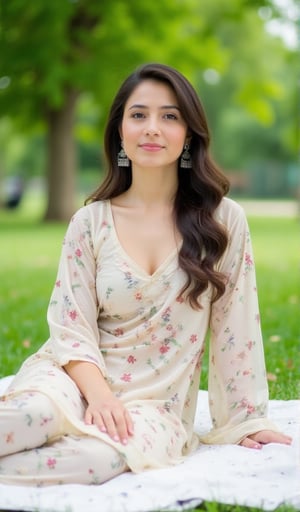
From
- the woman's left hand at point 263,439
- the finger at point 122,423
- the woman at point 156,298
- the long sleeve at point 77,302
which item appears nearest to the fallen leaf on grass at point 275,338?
the woman at point 156,298

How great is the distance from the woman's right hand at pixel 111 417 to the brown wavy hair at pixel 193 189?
0.48m

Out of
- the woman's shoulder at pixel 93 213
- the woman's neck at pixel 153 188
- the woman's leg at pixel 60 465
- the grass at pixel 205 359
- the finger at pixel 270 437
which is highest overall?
the woman's neck at pixel 153 188

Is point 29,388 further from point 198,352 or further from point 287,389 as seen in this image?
point 287,389

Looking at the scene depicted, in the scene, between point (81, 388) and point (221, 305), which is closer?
point (81, 388)

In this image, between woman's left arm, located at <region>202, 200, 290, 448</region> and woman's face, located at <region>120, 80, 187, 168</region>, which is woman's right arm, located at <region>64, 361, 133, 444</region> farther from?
woman's face, located at <region>120, 80, 187, 168</region>

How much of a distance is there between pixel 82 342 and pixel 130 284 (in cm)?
27

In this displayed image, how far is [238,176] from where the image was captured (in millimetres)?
57438


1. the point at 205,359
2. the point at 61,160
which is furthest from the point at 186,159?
the point at 61,160

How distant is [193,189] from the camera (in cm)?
350

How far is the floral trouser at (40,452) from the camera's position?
2965 millimetres

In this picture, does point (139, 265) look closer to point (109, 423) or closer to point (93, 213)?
point (93, 213)

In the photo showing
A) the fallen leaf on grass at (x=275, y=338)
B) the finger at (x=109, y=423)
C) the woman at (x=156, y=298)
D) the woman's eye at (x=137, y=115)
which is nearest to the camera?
the finger at (x=109, y=423)

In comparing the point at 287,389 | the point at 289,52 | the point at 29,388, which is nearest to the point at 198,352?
the point at 29,388

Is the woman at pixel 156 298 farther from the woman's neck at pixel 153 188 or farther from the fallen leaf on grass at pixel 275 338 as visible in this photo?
the fallen leaf on grass at pixel 275 338
